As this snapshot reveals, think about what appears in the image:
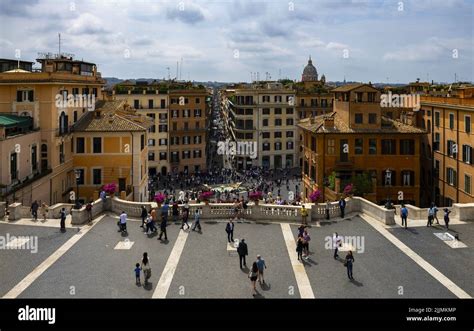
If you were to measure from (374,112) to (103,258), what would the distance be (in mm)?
33906

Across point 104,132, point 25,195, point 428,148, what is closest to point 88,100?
point 104,132

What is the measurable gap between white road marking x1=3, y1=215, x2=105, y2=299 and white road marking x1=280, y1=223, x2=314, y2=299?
36.0ft

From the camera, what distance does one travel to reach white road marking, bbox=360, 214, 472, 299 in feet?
71.0

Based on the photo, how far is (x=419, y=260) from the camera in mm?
25188

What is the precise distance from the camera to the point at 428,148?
182 feet

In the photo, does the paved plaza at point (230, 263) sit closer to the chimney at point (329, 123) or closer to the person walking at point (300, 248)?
the person walking at point (300, 248)

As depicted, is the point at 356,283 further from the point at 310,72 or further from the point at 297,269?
the point at 310,72

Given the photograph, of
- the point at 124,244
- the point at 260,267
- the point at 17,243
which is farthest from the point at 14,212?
the point at 260,267

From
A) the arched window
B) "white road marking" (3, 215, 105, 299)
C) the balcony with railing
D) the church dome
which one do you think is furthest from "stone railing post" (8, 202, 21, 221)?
the church dome

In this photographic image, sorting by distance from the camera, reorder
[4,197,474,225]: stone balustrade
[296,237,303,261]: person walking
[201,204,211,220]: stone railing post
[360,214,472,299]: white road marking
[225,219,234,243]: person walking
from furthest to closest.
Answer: [201,204,211,220]: stone railing post, [4,197,474,225]: stone balustrade, [225,219,234,243]: person walking, [296,237,303,261]: person walking, [360,214,472,299]: white road marking

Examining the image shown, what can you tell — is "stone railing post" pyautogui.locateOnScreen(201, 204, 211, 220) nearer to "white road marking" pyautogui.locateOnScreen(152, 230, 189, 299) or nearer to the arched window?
"white road marking" pyautogui.locateOnScreen(152, 230, 189, 299)

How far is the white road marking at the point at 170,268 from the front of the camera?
71.1 feet

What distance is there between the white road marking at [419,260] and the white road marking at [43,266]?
16284 millimetres
